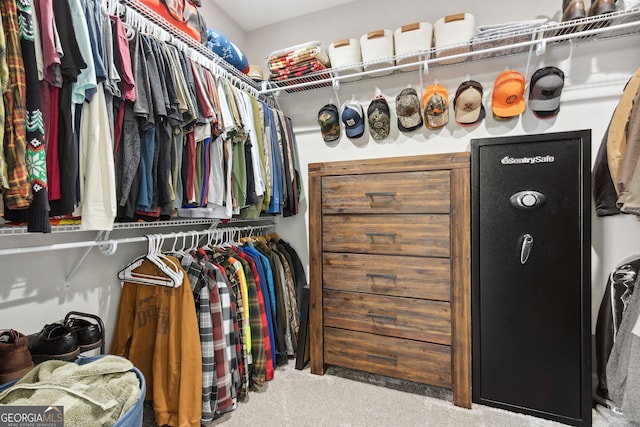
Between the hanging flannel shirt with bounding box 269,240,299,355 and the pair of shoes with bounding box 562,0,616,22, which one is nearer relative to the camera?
the pair of shoes with bounding box 562,0,616,22

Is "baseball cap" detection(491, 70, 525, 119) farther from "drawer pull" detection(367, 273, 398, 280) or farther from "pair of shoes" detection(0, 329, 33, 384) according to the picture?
"pair of shoes" detection(0, 329, 33, 384)

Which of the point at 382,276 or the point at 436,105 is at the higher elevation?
the point at 436,105

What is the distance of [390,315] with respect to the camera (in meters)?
1.70

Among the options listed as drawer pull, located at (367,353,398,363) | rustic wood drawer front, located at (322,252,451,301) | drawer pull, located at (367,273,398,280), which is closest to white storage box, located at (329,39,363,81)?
rustic wood drawer front, located at (322,252,451,301)

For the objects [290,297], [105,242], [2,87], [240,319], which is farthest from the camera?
[290,297]

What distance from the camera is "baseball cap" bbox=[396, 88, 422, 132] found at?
76.7 inches

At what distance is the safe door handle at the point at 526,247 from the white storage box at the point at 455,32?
1.13 m

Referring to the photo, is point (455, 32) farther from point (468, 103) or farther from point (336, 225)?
point (336, 225)

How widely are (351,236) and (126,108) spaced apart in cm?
126

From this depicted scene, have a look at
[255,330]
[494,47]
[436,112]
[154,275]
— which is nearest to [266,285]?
[255,330]

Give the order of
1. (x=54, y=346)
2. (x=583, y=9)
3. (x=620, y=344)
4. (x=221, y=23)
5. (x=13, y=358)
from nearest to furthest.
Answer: (x=13, y=358)
(x=54, y=346)
(x=620, y=344)
(x=583, y=9)
(x=221, y=23)

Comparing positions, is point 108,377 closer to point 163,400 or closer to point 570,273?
point 163,400

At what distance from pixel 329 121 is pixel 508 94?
3.67 feet

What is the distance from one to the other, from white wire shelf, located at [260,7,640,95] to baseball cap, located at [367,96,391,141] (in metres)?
0.19
